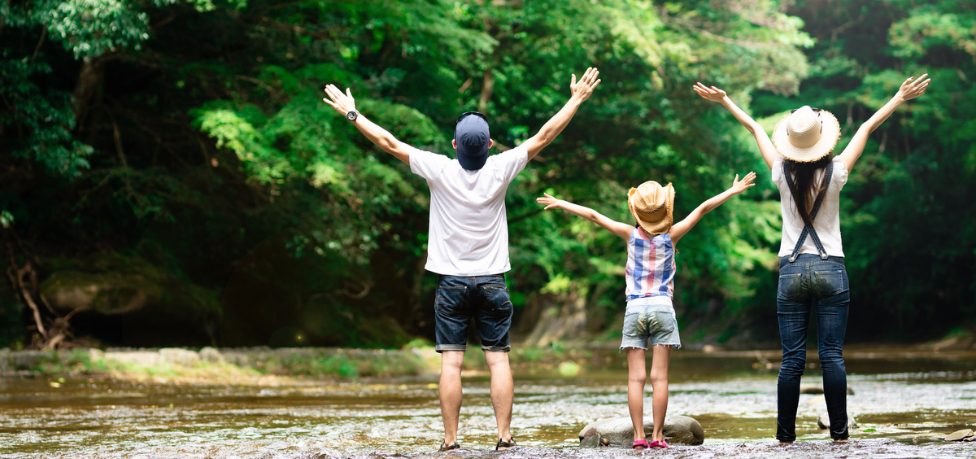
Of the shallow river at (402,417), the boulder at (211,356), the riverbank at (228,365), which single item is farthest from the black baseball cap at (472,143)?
the boulder at (211,356)

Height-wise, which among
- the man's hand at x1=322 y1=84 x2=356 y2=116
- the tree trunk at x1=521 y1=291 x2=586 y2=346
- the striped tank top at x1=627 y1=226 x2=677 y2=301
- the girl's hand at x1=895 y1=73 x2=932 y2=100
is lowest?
the striped tank top at x1=627 y1=226 x2=677 y2=301

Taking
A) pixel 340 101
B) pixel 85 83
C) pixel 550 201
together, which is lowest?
pixel 550 201

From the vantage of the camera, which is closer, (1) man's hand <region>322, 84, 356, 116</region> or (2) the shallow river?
(2) the shallow river

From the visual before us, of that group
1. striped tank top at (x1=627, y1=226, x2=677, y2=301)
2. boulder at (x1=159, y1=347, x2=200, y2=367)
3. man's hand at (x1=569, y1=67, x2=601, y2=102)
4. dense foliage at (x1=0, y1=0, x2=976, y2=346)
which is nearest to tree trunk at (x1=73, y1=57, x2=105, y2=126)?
dense foliage at (x1=0, y1=0, x2=976, y2=346)

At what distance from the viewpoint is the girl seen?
7574mm

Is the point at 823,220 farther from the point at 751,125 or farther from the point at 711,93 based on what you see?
the point at 711,93

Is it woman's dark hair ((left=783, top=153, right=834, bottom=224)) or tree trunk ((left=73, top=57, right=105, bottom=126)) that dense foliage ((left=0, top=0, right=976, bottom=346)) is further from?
woman's dark hair ((left=783, top=153, right=834, bottom=224))

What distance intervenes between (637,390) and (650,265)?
0.74m

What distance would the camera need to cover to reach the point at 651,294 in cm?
766

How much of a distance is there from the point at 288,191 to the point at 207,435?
12.7m

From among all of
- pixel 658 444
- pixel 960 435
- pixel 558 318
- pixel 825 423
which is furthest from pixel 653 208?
pixel 558 318

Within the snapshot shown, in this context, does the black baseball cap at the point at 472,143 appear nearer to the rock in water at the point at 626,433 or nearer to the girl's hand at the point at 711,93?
the girl's hand at the point at 711,93

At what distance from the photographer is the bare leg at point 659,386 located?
24.7 ft

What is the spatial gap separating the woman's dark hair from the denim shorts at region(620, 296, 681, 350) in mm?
942
